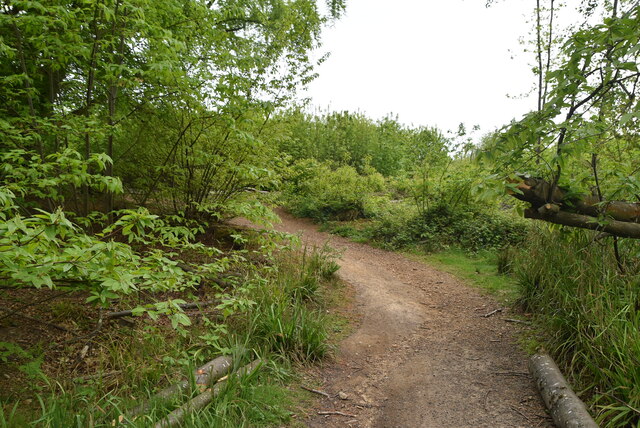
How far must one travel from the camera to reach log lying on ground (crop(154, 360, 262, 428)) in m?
2.72

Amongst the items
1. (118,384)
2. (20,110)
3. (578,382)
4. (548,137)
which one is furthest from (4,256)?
(578,382)

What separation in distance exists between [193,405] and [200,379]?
397 millimetres

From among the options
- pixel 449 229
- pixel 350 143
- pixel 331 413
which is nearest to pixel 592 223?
pixel 331 413

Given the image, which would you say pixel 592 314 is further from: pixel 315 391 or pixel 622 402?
pixel 315 391

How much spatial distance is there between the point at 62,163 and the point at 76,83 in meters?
2.58

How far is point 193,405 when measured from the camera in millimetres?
2922

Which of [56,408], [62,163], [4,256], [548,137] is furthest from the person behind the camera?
[548,137]

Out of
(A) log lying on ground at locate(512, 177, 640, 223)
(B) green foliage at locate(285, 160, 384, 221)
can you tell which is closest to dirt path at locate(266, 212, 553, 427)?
(A) log lying on ground at locate(512, 177, 640, 223)

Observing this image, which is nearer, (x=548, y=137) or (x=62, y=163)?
(x=62, y=163)

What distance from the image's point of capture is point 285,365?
13.1 feet

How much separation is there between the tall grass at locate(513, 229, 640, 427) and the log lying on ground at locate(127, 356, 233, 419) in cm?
322

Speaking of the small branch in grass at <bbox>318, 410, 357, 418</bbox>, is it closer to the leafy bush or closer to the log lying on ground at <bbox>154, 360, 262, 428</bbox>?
the log lying on ground at <bbox>154, 360, 262, 428</bbox>

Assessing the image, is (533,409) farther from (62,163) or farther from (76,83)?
(76,83)

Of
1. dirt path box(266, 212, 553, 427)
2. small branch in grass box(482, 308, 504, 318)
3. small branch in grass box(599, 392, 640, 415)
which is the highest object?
small branch in grass box(599, 392, 640, 415)
